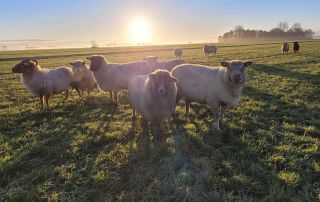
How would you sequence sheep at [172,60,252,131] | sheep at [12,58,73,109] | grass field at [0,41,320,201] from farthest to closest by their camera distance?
sheep at [12,58,73,109] → sheep at [172,60,252,131] → grass field at [0,41,320,201]

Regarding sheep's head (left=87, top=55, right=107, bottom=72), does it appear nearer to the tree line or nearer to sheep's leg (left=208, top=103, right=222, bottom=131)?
sheep's leg (left=208, top=103, right=222, bottom=131)

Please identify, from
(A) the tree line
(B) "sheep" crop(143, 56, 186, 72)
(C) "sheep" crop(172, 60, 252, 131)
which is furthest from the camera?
(A) the tree line

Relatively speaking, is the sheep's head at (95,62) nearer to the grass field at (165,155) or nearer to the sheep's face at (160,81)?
the grass field at (165,155)

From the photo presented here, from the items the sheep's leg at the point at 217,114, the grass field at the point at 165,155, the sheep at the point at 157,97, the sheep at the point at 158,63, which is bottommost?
the grass field at the point at 165,155

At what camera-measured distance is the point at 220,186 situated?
4766 mm

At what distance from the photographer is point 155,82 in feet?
22.7

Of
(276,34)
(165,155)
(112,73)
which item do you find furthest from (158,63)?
(276,34)

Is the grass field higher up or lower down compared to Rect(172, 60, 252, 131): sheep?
lower down

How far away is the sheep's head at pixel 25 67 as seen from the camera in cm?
1020

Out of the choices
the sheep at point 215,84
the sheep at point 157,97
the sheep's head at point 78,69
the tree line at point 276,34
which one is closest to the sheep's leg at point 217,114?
the sheep at point 215,84

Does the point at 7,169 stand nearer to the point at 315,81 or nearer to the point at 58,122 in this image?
the point at 58,122

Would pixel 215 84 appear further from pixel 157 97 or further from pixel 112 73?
pixel 112 73

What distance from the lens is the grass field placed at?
4.67 m

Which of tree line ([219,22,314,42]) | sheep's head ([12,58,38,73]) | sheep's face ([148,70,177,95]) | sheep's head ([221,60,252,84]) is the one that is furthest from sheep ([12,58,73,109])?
tree line ([219,22,314,42])
